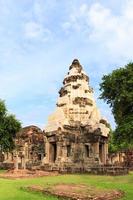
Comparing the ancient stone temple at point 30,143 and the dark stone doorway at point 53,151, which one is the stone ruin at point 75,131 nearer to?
the dark stone doorway at point 53,151

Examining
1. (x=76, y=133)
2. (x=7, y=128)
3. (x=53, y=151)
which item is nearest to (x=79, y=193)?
(x=76, y=133)

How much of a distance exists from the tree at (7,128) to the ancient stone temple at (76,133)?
6072 millimetres

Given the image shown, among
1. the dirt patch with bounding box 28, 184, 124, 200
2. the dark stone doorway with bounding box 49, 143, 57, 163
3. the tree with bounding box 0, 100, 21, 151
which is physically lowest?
the dirt patch with bounding box 28, 184, 124, 200

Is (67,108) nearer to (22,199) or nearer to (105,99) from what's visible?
(105,99)

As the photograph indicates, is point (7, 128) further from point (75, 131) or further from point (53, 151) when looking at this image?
point (75, 131)

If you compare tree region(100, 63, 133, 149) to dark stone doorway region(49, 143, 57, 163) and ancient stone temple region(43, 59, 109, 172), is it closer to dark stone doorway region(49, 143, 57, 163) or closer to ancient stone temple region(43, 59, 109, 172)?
ancient stone temple region(43, 59, 109, 172)

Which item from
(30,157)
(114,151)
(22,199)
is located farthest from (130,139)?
(114,151)

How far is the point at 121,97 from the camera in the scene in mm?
34594

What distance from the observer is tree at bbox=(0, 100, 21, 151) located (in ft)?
173

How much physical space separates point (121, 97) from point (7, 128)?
24.4 metres

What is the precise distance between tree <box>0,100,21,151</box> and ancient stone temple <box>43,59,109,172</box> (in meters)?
6.07

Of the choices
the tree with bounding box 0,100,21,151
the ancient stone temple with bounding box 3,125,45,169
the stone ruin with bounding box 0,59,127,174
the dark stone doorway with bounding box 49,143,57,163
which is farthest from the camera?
the ancient stone temple with bounding box 3,125,45,169

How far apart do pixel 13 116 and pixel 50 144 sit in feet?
26.4

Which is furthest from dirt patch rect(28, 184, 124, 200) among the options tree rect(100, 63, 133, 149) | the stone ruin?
the stone ruin
